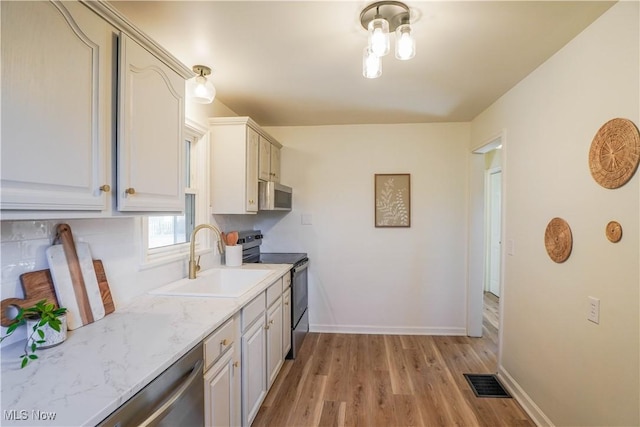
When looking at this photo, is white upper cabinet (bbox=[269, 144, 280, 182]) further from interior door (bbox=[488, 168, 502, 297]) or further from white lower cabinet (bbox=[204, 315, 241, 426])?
interior door (bbox=[488, 168, 502, 297])

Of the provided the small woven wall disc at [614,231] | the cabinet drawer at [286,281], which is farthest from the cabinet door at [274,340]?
the small woven wall disc at [614,231]

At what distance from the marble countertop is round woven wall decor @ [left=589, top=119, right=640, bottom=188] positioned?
6.42ft

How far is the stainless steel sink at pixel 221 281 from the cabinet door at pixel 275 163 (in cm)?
116

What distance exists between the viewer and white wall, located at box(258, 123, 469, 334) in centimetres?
345

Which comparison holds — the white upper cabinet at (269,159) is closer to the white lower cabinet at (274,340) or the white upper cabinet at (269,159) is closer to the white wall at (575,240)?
the white lower cabinet at (274,340)

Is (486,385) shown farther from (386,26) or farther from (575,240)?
(386,26)

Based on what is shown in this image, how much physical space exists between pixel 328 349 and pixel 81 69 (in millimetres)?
2944

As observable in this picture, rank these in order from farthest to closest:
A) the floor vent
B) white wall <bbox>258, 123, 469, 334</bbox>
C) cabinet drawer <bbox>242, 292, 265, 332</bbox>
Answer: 1. white wall <bbox>258, 123, 469, 334</bbox>
2. the floor vent
3. cabinet drawer <bbox>242, 292, 265, 332</bbox>

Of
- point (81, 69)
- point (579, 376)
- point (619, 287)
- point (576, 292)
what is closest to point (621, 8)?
point (619, 287)

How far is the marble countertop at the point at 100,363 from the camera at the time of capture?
785 mm

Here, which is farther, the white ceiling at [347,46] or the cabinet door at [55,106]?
the white ceiling at [347,46]

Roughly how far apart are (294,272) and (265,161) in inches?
44.8

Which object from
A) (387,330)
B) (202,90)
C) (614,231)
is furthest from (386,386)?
(202,90)

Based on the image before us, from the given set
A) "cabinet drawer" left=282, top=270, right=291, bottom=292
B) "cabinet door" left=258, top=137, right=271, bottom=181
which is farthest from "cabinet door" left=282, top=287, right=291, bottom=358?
"cabinet door" left=258, top=137, right=271, bottom=181
